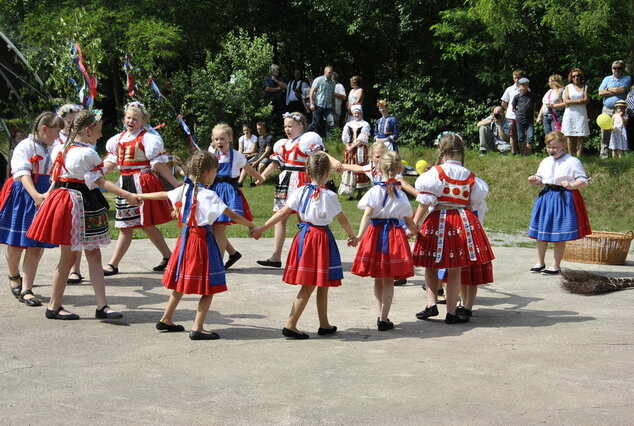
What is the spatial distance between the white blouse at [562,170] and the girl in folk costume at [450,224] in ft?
8.21

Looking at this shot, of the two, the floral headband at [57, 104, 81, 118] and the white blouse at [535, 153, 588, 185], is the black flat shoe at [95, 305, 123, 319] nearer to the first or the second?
the floral headband at [57, 104, 81, 118]

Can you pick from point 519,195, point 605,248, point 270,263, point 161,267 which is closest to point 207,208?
point 161,267

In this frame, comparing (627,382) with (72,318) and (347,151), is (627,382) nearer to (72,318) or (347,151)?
(72,318)

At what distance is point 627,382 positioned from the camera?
5363 mm

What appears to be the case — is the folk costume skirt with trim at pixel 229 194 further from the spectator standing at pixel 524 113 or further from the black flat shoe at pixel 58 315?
the spectator standing at pixel 524 113

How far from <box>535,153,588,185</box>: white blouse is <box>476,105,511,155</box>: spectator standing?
338 inches

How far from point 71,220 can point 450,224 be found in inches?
122

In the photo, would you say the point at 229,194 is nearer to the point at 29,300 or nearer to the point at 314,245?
the point at 29,300

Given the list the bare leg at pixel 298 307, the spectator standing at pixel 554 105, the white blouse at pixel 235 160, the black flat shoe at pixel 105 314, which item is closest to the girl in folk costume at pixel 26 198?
the black flat shoe at pixel 105 314

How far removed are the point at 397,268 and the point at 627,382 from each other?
2.01 m

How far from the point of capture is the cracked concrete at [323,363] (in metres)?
4.80

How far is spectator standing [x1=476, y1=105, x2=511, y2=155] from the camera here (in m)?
18.1

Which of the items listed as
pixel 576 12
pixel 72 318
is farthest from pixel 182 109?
pixel 72 318

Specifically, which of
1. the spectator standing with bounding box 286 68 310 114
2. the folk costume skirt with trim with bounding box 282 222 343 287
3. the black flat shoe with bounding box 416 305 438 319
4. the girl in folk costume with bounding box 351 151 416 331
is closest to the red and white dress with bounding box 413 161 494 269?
the girl in folk costume with bounding box 351 151 416 331
